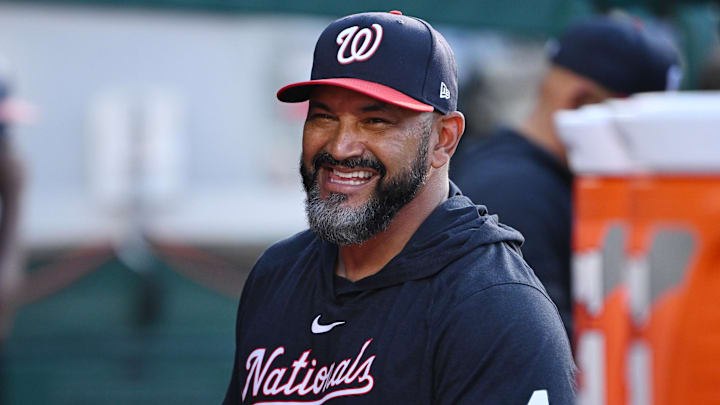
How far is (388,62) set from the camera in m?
1.96

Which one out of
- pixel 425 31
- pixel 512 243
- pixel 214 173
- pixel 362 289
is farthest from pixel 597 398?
pixel 214 173

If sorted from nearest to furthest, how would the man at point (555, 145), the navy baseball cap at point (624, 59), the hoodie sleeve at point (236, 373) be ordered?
the hoodie sleeve at point (236, 373) → the man at point (555, 145) → the navy baseball cap at point (624, 59)

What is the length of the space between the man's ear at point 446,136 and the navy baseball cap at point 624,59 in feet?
4.48

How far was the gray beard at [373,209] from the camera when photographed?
6.49 ft

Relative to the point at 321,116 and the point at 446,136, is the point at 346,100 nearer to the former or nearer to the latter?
the point at 321,116

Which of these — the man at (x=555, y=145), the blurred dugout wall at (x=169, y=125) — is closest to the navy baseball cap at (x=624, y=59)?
the man at (x=555, y=145)

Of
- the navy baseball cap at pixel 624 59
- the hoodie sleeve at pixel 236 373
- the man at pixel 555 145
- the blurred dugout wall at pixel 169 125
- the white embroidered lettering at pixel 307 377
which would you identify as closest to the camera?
the white embroidered lettering at pixel 307 377

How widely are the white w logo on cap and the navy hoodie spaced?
13.3 inches

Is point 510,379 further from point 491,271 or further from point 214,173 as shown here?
point 214,173

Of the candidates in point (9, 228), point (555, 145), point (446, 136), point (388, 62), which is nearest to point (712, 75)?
point (555, 145)

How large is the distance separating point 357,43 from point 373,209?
325mm

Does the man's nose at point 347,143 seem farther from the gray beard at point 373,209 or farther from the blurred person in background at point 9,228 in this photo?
the blurred person in background at point 9,228

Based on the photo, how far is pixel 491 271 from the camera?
1873 millimetres

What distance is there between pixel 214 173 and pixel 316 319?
783cm
